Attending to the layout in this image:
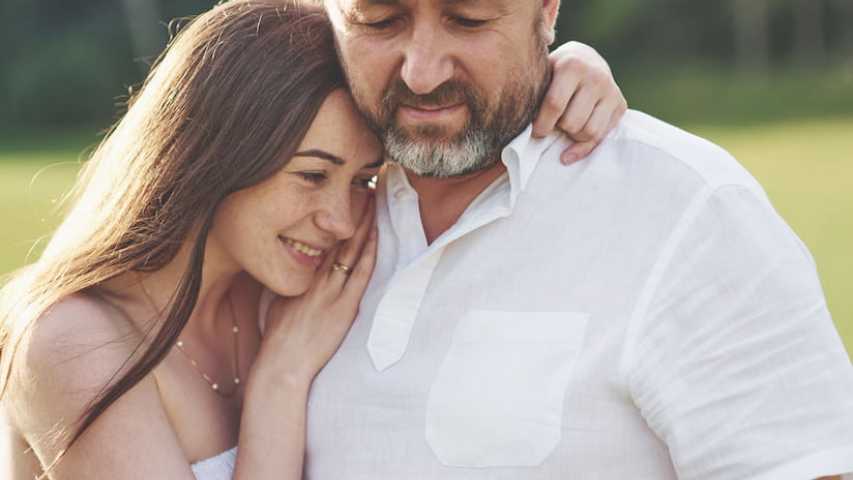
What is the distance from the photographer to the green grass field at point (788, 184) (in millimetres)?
11742

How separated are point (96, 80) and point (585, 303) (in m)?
31.3

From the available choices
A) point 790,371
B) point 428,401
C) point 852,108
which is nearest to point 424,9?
point 428,401

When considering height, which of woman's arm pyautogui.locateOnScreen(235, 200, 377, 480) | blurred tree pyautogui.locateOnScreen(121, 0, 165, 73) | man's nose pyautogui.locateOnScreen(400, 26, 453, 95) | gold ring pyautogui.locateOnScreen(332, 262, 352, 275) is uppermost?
man's nose pyautogui.locateOnScreen(400, 26, 453, 95)

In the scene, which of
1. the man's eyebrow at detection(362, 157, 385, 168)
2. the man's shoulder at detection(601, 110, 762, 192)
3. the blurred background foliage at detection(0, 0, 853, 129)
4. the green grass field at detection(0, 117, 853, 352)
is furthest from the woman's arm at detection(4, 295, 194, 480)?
the blurred background foliage at detection(0, 0, 853, 129)

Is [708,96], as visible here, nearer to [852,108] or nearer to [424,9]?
[852,108]

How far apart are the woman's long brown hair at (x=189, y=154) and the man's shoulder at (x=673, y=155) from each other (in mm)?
753

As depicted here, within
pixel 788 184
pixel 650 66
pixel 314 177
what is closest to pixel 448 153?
pixel 314 177

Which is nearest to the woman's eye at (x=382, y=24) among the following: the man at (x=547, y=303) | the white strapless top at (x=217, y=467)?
the man at (x=547, y=303)

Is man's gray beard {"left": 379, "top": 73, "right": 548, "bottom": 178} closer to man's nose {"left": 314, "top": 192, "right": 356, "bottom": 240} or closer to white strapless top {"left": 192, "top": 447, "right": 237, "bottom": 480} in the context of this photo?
man's nose {"left": 314, "top": 192, "right": 356, "bottom": 240}

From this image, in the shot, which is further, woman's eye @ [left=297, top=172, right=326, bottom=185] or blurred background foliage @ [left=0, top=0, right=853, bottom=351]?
blurred background foliage @ [left=0, top=0, right=853, bottom=351]

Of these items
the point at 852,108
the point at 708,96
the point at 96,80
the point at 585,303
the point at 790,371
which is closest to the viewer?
the point at 790,371

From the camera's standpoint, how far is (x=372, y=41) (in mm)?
3033

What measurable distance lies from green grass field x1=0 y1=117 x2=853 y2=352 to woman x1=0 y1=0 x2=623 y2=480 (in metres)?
4.47

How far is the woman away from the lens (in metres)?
2.95
